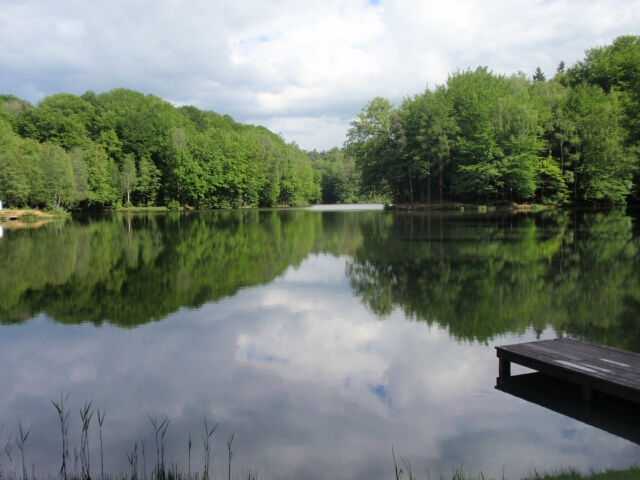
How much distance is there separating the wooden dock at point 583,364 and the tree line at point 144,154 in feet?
187

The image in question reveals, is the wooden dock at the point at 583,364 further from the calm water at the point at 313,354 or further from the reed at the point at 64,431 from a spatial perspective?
the reed at the point at 64,431

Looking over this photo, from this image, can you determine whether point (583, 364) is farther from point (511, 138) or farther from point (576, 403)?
point (511, 138)

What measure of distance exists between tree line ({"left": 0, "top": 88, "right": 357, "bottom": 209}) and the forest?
8.0 inches

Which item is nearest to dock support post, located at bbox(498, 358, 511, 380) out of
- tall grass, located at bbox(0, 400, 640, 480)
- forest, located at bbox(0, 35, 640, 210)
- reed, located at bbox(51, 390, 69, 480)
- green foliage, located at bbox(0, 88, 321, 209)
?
tall grass, located at bbox(0, 400, 640, 480)

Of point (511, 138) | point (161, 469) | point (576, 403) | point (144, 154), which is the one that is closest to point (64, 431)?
point (161, 469)

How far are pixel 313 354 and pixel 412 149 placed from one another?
51.0 meters

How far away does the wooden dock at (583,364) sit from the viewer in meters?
5.31

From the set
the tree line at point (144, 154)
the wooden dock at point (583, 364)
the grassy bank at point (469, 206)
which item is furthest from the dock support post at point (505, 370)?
the tree line at point (144, 154)

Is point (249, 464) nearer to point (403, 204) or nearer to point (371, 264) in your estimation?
point (371, 264)

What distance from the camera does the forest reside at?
4869 cm

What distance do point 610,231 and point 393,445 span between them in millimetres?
24068

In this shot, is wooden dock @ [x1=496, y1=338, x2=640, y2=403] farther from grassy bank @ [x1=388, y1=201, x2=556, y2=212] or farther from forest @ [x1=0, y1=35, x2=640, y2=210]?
grassy bank @ [x1=388, y1=201, x2=556, y2=212]

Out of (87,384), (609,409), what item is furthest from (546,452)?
(87,384)

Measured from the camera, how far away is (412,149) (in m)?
56.4
